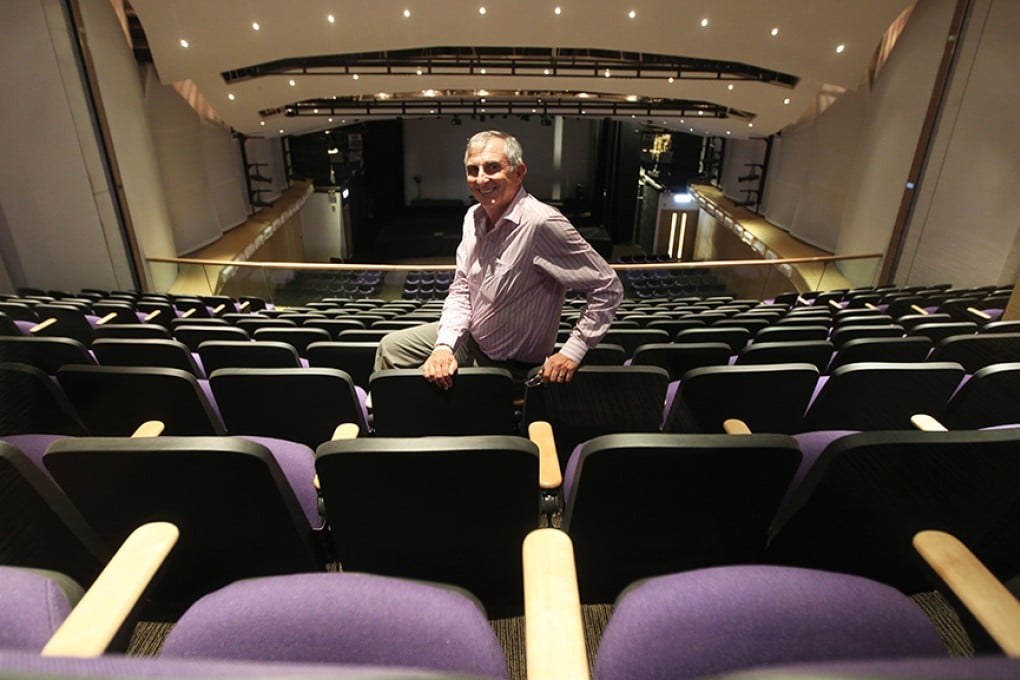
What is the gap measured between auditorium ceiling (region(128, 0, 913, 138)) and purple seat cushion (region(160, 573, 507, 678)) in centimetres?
939

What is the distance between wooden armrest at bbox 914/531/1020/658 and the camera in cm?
78

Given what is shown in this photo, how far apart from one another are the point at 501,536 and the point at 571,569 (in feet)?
0.76

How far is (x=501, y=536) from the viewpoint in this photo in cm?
110

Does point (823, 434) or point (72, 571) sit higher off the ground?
point (823, 434)

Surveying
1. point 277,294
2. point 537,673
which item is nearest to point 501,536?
point 537,673

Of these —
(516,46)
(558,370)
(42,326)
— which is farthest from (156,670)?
(516,46)

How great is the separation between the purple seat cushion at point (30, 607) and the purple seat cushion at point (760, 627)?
2.76 feet

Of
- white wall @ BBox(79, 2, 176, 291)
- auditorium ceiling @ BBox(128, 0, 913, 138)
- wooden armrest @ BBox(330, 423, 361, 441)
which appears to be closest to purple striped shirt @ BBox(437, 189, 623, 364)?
wooden armrest @ BBox(330, 423, 361, 441)

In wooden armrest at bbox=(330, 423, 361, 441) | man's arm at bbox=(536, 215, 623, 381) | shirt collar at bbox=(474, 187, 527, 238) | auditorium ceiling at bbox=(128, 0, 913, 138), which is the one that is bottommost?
wooden armrest at bbox=(330, 423, 361, 441)

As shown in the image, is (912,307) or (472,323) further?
(912,307)

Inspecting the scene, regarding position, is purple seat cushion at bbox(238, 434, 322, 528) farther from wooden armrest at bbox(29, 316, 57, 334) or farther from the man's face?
wooden armrest at bbox(29, 316, 57, 334)

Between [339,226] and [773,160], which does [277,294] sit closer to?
[339,226]

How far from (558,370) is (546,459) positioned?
0.48 meters

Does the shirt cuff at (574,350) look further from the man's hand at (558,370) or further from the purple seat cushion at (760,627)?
the purple seat cushion at (760,627)
